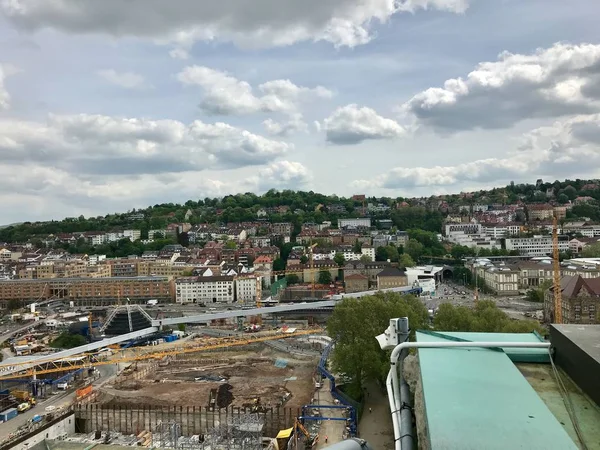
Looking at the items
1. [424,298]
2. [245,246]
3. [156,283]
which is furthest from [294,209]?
[424,298]

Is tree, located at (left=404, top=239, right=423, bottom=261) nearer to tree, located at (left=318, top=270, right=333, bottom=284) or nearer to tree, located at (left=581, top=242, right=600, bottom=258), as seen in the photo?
tree, located at (left=318, top=270, right=333, bottom=284)

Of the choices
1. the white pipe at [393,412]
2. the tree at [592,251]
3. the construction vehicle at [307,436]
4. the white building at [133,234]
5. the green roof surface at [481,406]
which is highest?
the white building at [133,234]

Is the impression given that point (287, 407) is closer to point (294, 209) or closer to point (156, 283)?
point (156, 283)

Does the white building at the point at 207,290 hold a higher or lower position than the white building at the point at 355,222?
lower

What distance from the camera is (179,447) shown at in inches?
546

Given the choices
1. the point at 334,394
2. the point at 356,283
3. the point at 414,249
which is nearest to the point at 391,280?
the point at 356,283

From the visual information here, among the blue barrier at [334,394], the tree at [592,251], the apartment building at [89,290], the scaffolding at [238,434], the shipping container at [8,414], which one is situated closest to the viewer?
the scaffolding at [238,434]

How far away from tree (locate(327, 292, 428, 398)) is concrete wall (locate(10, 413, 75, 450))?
28.8ft

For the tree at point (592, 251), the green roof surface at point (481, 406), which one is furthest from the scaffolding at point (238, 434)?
the tree at point (592, 251)

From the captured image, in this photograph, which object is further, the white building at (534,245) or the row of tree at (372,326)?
the white building at (534,245)

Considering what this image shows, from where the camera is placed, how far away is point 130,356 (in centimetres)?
2589

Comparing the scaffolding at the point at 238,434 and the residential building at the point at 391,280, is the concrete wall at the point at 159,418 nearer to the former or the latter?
the scaffolding at the point at 238,434

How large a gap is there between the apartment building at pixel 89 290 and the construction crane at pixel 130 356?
16943 millimetres

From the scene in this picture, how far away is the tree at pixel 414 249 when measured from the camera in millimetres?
52250
